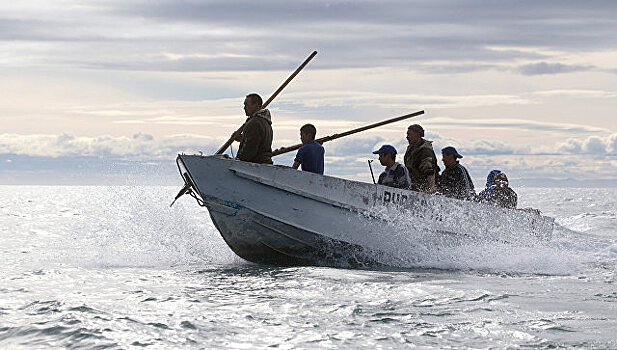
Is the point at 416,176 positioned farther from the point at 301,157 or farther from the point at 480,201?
the point at 301,157

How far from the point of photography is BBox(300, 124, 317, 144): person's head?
12352mm

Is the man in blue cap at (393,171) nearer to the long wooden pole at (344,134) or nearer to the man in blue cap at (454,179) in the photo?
the long wooden pole at (344,134)

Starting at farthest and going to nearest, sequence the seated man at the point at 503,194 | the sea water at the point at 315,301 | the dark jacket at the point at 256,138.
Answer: the seated man at the point at 503,194 → the dark jacket at the point at 256,138 → the sea water at the point at 315,301

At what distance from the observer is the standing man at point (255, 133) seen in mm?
12109

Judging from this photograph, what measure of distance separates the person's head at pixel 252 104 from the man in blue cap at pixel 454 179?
12.0ft

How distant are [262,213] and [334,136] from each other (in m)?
1.94

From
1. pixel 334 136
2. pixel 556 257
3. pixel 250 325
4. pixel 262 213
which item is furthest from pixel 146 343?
pixel 556 257

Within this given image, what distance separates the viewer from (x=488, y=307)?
8.69 metres

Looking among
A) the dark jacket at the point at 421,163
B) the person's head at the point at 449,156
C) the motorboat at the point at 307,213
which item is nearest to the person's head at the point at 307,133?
the motorboat at the point at 307,213

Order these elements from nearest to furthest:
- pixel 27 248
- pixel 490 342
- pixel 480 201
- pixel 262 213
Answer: pixel 490 342
pixel 262 213
pixel 480 201
pixel 27 248

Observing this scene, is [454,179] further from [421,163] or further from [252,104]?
[252,104]

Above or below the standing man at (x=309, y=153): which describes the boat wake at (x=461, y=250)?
below

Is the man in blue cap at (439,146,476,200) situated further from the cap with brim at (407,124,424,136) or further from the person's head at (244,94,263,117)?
the person's head at (244,94,263,117)

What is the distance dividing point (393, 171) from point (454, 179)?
1532mm
